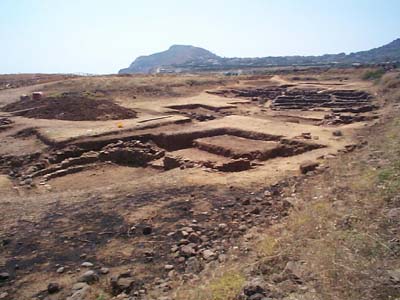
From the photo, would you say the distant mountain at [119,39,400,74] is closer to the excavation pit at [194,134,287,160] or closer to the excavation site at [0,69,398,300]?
the excavation site at [0,69,398,300]

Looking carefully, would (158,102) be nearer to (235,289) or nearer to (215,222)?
(215,222)

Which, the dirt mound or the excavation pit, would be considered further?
the dirt mound

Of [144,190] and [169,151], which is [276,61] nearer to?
[169,151]

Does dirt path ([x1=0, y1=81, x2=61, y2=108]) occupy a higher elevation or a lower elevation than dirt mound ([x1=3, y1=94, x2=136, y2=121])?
lower

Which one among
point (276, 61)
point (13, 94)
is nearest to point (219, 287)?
point (13, 94)

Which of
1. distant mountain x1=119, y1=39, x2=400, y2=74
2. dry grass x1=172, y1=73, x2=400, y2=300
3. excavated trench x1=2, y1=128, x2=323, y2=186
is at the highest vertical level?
dry grass x1=172, y1=73, x2=400, y2=300

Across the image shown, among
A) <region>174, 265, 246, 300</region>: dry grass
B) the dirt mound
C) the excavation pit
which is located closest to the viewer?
<region>174, 265, 246, 300</region>: dry grass

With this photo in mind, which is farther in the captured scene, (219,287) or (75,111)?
(75,111)

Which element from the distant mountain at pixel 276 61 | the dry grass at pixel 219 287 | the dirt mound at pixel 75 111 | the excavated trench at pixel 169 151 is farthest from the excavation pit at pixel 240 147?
the distant mountain at pixel 276 61

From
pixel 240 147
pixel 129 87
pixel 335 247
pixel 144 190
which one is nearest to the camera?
pixel 335 247

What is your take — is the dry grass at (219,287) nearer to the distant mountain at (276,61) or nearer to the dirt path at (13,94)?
the dirt path at (13,94)

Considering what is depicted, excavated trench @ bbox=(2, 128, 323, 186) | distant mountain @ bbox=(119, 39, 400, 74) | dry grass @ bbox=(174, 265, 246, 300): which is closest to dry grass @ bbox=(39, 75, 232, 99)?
excavated trench @ bbox=(2, 128, 323, 186)

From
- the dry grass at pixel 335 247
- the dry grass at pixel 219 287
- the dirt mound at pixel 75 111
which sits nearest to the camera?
the dry grass at pixel 335 247

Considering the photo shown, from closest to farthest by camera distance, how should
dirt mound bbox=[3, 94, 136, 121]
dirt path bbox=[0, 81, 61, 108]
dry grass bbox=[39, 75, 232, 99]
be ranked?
1. dirt mound bbox=[3, 94, 136, 121]
2. dirt path bbox=[0, 81, 61, 108]
3. dry grass bbox=[39, 75, 232, 99]
